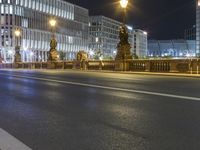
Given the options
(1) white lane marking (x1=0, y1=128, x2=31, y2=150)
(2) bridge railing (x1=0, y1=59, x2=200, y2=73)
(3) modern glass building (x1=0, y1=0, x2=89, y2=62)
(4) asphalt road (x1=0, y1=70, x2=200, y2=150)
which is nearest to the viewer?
(1) white lane marking (x1=0, y1=128, x2=31, y2=150)

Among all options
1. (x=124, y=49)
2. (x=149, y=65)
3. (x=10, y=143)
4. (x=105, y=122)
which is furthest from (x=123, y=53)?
(x=10, y=143)

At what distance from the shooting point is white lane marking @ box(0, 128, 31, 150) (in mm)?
6562

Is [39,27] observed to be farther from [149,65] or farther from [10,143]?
[10,143]

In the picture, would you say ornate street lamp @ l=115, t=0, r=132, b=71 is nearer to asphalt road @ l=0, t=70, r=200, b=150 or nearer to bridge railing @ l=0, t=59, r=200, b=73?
bridge railing @ l=0, t=59, r=200, b=73

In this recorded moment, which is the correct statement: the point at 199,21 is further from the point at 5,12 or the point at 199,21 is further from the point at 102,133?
the point at 102,133

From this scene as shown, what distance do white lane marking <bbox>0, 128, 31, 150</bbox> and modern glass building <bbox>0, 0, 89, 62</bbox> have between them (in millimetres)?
118488

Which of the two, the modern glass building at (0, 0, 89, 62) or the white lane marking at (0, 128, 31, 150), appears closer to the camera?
the white lane marking at (0, 128, 31, 150)

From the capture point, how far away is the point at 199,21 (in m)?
171

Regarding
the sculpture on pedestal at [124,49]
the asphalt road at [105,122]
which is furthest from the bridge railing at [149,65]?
the asphalt road at [105,122]

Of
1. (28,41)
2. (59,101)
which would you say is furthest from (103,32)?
(59,101)

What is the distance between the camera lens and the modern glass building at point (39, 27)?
132875mm

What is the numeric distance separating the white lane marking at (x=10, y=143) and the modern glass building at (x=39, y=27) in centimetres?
11849

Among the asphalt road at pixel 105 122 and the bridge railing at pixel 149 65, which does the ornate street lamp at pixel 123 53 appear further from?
the asphalt road at pixel 105 122

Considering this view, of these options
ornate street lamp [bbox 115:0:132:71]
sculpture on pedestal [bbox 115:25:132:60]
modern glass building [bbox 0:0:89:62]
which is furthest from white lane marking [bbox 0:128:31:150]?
modern glass building [bbox 0:0:89:62]
